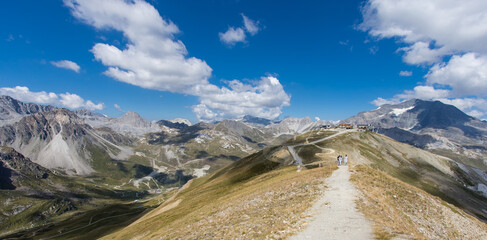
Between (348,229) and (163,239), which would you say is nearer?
(348,229)

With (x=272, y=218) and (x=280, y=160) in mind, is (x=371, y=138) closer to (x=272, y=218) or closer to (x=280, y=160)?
(x=280, y=160)

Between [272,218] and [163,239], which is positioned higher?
[272,218]

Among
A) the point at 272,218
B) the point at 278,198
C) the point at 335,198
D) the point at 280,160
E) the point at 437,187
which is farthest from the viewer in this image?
the point at 437,187

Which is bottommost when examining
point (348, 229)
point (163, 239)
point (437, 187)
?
point (437, 187)

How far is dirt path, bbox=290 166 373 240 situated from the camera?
19688mm

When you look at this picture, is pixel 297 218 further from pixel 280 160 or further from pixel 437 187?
pixel 437 187

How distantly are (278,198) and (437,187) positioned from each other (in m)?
124

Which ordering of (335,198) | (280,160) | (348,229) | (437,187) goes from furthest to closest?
(437,187)
(280,160)
(335,198)
(348,229)

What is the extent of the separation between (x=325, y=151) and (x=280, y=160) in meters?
20.3

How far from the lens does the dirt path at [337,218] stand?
64.6ft

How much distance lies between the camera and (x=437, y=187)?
373 feet

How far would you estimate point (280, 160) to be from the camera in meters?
96.8

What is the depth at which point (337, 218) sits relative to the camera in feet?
75.8

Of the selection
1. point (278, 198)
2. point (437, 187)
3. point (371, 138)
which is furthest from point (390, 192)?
point (371, 138)
